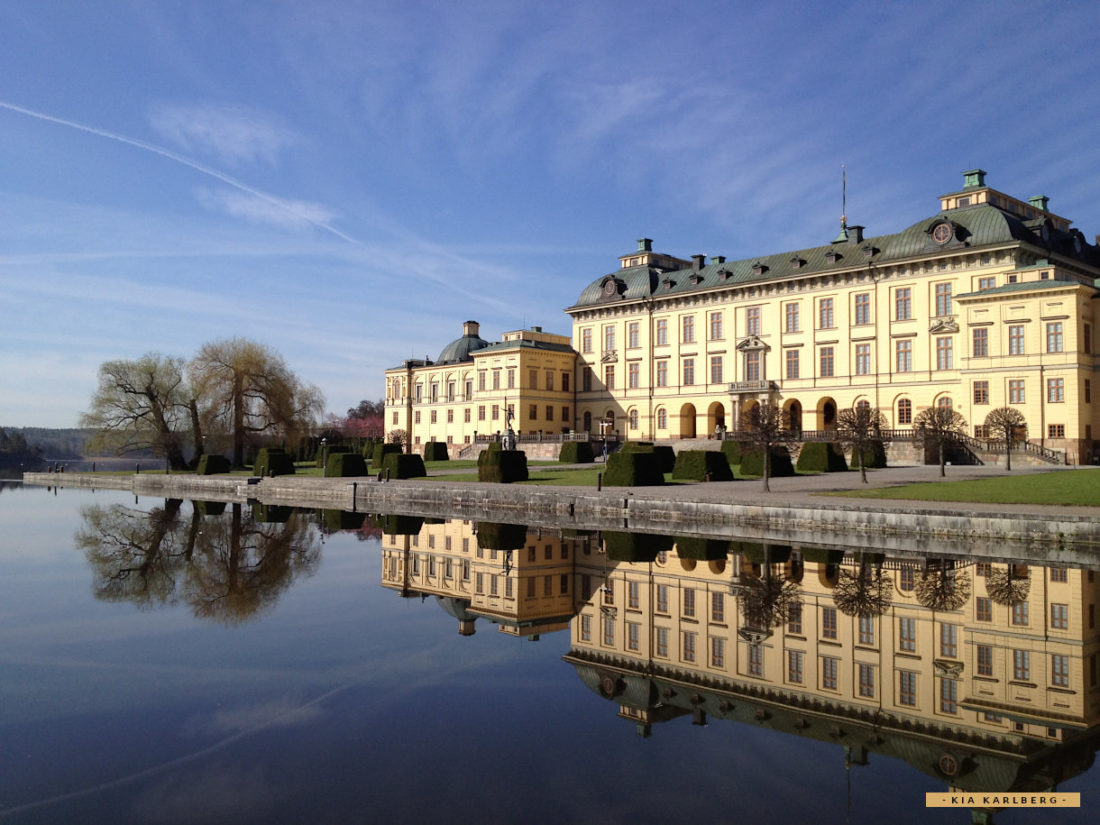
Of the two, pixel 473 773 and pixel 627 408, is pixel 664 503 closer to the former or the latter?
pixel 473 773

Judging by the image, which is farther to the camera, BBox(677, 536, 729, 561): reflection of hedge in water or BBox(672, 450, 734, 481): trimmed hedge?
BBox(672, 450, 734, 481): trimmed hedge

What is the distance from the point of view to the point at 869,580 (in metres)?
13.7

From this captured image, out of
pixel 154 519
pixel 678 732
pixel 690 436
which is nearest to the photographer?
Result: pixel 678 732

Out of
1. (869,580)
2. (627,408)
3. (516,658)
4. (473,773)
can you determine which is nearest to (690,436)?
A: (627,408)

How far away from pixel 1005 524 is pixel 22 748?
56.7 ft

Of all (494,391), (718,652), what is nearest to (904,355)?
(494,391)

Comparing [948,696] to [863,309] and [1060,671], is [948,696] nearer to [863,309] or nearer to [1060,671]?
[1060,671]

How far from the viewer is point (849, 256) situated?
46562mm

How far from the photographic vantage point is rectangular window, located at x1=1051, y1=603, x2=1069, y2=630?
10.4 meters

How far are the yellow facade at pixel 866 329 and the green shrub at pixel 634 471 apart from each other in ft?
61.1

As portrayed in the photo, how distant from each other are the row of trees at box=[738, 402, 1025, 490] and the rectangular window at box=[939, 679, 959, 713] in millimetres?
17575

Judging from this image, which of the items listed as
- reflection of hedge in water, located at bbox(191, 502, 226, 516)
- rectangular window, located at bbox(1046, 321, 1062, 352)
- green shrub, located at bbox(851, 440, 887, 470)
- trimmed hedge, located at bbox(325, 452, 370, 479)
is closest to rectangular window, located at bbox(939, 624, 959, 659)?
green shrub, located at bbox(851, 440, 887, 470)

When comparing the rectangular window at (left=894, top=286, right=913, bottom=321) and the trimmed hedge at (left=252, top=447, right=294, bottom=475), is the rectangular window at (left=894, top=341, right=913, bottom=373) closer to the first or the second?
the rectangular window at (left=894, top=286, right=913, bottom=321)

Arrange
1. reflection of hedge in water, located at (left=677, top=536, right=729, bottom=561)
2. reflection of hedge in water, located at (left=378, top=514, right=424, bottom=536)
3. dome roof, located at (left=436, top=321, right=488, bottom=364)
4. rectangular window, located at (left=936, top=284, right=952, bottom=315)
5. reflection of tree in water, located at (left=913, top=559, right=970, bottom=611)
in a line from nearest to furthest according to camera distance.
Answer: reflection of tree in water, located at (left=913, top=559, right=970, bottom=611) → reflection of hedge in water, located at (left=677, top=536, right=729, bottom=561) → reflection of hedge in water, located at (left=378, top=514, right=424, bottom=536) → rectangular window, located at (left=936, top=284, right=952, bottom=315) → dome roof, located at (left=436, top=321, right=488, bottom=364)
